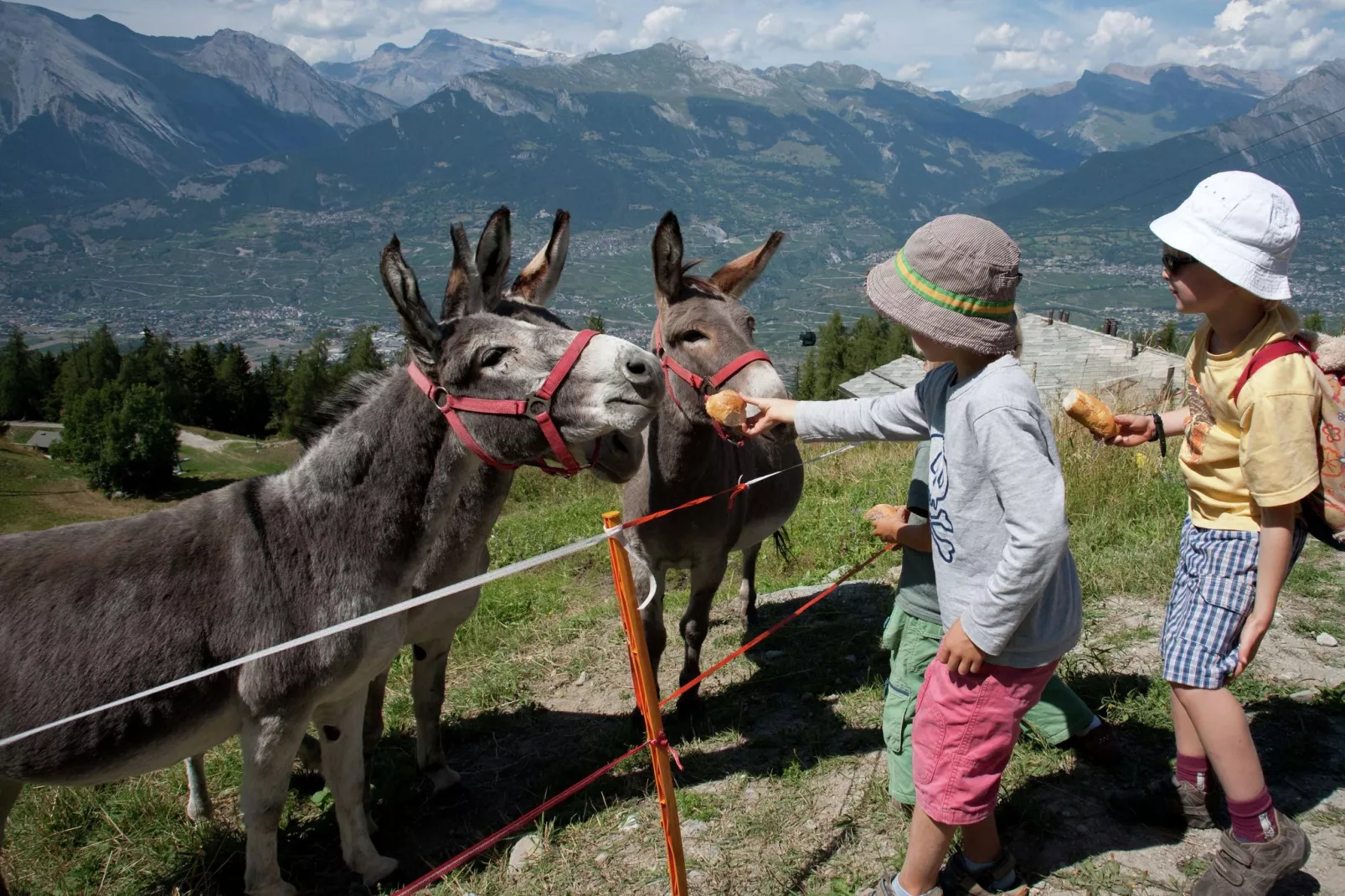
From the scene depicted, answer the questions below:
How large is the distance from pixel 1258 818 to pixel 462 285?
3.38m

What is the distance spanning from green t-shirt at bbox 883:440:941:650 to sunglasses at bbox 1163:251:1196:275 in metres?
1.06

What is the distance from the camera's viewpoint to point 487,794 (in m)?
4.37

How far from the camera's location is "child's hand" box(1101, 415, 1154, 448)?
3.37m

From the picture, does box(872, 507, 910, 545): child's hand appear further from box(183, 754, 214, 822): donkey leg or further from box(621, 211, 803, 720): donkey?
box(183, 754, 214, 822): donkey leg


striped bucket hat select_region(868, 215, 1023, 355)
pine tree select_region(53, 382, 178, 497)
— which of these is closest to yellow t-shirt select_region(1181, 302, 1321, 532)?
striped bucket hat select_region(868, 215, 1023, 355)

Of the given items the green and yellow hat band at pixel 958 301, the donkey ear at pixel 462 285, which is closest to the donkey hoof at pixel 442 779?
the donkey ear at pixel 462 285

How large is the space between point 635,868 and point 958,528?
6.75 feet

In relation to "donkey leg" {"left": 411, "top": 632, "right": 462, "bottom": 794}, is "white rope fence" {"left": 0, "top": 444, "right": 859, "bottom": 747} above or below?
above

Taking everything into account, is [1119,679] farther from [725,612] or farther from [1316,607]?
[725,612]

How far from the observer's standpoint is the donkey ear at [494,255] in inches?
119

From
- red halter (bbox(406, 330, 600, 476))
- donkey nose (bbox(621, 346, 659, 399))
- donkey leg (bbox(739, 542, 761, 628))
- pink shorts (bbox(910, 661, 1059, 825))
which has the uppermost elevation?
donkey nose (bbox(621, 346, 659, 399))

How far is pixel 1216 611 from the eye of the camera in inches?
108

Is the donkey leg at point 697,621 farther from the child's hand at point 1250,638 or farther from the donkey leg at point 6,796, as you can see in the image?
the donkey leg at point 6,796

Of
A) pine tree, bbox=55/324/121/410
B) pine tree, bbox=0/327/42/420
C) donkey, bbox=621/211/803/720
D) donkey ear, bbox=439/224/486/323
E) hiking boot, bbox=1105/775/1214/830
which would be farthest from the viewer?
pine tree, bbox=55/324/121/410
